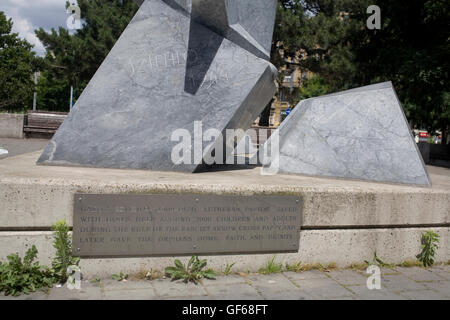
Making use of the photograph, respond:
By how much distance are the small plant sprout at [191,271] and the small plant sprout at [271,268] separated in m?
0.48

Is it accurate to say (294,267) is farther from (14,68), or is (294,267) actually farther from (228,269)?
(14,68)

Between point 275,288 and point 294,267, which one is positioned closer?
point 275,288

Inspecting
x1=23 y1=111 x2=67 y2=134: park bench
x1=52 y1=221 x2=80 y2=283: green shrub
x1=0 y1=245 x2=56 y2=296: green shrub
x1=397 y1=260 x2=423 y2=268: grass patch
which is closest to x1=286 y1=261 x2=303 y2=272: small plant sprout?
x1=397 y1=260 x2=423 y2=268: grass patch

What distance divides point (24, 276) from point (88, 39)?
2187cm

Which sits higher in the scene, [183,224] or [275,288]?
[183,224]

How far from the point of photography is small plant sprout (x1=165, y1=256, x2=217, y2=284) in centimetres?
357

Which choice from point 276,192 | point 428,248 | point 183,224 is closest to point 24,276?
point 183,224

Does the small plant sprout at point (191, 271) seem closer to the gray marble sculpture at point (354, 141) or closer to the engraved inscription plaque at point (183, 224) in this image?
the engraved inscription plaque at point (183, 224)

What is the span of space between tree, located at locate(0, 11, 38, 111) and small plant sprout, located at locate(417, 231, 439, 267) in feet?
75.5

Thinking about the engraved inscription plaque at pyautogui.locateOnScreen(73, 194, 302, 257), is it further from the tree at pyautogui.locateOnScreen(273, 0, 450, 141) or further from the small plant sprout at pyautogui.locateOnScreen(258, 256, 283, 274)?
the tree at pyautogui.locateOnScreen(273, 0, 450, 141)

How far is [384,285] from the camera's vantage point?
12.4 feet

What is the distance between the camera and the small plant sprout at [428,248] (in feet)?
14.2

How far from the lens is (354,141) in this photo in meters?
5.22

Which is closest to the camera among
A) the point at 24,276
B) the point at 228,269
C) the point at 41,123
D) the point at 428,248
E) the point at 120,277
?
the point at 24,276
